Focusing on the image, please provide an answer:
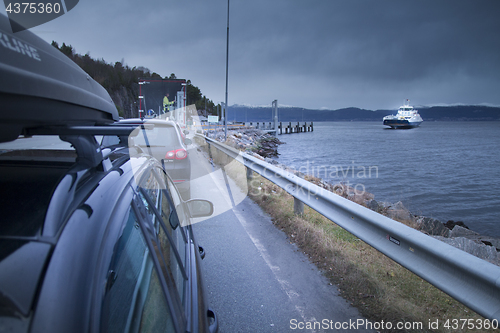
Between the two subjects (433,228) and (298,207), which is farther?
(433,228)

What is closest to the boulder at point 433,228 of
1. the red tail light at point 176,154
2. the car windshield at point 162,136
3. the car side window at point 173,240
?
the red tail light at point 176,154

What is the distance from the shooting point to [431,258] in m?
2.56

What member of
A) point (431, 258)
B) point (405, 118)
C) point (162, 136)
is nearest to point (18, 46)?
point (431, 258)

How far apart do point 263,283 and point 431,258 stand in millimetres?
1873

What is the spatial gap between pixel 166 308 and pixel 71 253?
631 mm

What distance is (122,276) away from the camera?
1.07 meters

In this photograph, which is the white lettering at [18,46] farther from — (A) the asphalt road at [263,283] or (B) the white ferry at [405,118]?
(B) the white ferry at [405,118]

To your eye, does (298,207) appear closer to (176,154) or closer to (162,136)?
(176,154)

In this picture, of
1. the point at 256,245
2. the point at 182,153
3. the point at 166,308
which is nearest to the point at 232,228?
the point at 256,245

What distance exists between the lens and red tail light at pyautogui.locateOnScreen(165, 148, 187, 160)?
6590mm

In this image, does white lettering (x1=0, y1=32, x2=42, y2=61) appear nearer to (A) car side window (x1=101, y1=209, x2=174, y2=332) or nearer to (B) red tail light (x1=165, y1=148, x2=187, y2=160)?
(A) car side window (x1=101, y1=209, x2=174, y2=332)

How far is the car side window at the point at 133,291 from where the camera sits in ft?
3.08

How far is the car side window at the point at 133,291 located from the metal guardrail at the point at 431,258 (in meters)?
2.07

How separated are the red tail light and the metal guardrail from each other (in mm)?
3470
